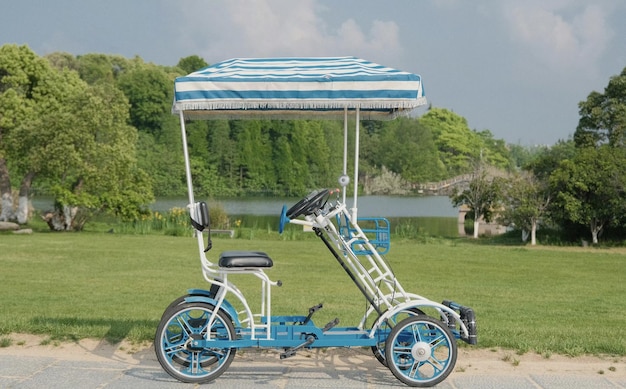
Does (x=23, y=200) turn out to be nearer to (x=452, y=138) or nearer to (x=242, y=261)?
(x=242, y=261)

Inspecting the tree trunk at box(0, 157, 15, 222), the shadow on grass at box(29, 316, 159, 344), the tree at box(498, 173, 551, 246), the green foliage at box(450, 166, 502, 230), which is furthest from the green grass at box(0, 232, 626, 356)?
the green foliage at box(450, 166, 502, 230)

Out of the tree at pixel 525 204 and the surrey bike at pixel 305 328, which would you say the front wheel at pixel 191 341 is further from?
the tree at pixel 525 204

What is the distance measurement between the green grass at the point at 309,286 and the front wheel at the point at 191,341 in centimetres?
136

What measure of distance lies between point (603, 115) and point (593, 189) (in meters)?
6.90

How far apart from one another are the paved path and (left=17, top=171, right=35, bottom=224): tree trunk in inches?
807

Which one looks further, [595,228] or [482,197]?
[482,197]

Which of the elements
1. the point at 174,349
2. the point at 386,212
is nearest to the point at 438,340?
the point at 174,349

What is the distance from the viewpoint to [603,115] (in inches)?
1276

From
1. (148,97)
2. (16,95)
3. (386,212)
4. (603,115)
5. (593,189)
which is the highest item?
(148,97)

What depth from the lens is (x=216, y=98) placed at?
5.45 m

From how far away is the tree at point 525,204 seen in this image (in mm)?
27719

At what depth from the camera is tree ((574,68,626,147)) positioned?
3184cm

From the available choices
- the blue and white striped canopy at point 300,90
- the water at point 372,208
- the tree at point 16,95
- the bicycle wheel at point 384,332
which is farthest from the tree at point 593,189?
the blue and white striped canopy at point 300,90

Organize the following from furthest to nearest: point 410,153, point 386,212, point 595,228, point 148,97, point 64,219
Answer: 1. point 410,153
2. point 148,97
3. point 386,212
4. point 595,228
5. point 64,219
